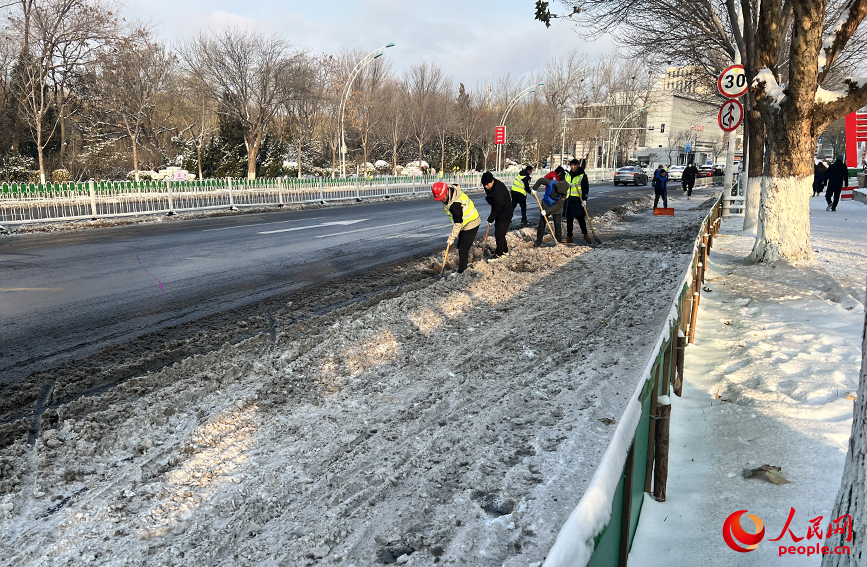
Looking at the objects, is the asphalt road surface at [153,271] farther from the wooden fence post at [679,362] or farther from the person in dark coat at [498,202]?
the wooden fence post at [679,362]

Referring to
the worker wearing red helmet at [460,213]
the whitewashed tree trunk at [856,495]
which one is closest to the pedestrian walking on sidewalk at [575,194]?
the worker wearing red helmet at [460,213]

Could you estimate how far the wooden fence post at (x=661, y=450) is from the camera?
2.99 metres

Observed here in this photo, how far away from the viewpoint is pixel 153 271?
9.72 meters

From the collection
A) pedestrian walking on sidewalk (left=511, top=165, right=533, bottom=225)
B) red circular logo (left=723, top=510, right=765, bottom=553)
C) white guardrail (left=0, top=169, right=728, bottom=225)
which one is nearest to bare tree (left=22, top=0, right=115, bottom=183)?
white guardrail (left=0, top=169, right=728, bottom=225)

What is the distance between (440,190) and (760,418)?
218 inches

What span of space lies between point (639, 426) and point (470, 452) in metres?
1.56

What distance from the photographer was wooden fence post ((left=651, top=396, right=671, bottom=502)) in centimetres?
299

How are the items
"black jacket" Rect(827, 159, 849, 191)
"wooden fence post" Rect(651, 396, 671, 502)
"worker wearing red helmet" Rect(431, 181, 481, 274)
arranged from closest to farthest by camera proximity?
"wooden fence post" Rect(651, 396, 671, 502)
"worker wearing red helmet" Rect(431, 181, 481, 274)
"black jacket" Rect(827, 159, 849, 191)

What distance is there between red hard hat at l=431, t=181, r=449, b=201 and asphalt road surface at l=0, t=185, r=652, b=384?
6.87 ft

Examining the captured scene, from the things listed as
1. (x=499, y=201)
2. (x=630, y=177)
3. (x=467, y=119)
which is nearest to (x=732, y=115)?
(x=499, y=201)

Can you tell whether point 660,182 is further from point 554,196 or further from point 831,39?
point 831,39

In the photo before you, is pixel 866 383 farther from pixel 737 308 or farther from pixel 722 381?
pixel 737 308

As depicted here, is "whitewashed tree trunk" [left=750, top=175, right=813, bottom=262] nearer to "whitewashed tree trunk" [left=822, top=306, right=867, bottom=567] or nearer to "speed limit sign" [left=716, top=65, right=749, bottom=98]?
"speed limit sign" [left=716, top=65, right=749, bottom=98]

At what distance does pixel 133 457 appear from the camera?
3814 mm
